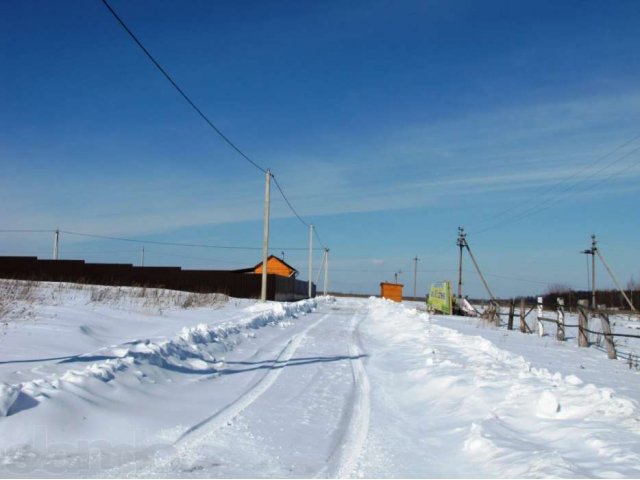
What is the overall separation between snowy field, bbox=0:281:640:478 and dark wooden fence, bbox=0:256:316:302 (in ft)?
111

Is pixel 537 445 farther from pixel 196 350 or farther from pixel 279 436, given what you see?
pixel 196 350

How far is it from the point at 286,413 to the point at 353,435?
1.17 m

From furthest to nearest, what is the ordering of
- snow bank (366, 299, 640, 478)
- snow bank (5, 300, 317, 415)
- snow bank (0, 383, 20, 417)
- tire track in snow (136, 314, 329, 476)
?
1. snow bank (5, 300, 317, 415)
2. snow bank (0, 383, 20, 417)
3. snow bank (366, 299, 640, 478)
4. tire track in snow (136, 314, 329, 476)

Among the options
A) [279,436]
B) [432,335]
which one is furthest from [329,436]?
[432,335]

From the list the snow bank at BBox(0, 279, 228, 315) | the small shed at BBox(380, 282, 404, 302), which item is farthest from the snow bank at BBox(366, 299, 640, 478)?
the small shed at BBox(380, 282, 404, 302)

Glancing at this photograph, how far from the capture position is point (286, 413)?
732 centimetres

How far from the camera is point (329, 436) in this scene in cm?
638

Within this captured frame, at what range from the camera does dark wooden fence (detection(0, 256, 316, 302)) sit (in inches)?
1847

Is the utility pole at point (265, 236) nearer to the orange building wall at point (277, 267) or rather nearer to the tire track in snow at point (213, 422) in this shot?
the tire track in snow at point (213, 422)

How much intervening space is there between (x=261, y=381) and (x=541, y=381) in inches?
173

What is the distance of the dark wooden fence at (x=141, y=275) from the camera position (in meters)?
46.9

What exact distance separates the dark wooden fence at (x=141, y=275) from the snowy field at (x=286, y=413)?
111 feet

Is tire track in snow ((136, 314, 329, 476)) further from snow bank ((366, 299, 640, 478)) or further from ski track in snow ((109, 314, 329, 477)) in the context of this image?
snow bank ((366, 299, 640, 478))

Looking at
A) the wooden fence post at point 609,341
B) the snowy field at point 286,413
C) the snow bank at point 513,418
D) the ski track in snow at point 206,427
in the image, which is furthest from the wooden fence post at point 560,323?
the ski track in snow at point 206,427
